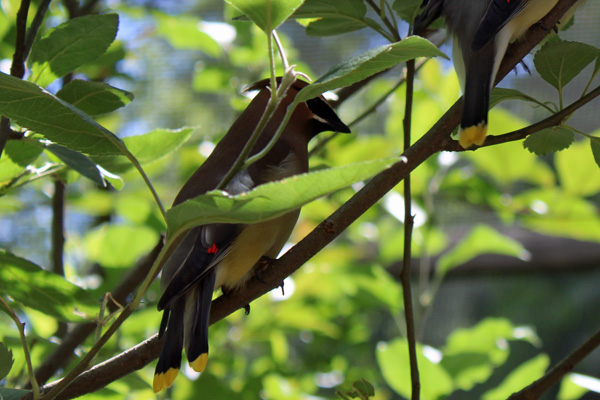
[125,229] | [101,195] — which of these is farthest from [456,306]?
[125,229]

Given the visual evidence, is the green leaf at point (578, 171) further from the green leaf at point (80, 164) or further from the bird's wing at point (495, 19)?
the green leaf at point (80, 164)

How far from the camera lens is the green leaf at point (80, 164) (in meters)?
0.89

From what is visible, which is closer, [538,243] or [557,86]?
[557,86]

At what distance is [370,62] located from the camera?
2.39ft

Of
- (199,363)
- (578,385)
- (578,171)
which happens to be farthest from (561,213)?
(199,363)

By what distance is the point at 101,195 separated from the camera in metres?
2.37

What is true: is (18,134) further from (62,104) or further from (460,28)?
(460,28)

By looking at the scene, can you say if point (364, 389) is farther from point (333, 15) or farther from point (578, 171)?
point (578, 171)

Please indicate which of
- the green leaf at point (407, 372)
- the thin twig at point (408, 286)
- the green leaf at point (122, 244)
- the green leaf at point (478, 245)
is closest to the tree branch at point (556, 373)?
the thin twig at point (408, 286)

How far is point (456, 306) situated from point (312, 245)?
2.74m

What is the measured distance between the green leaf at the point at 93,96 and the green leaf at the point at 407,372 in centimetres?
65

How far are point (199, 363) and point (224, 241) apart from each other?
0.58 ft

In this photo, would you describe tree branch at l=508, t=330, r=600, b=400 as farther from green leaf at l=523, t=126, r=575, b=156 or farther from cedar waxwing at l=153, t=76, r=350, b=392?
cedar waxwing at l=153, t=76, r=350, b=392

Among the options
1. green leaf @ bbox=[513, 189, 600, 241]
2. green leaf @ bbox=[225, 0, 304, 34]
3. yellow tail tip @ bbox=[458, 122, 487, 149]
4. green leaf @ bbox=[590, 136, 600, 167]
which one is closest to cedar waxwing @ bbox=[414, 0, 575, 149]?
yellow tail tip @ bbox=[458, 122, 487, 149]
